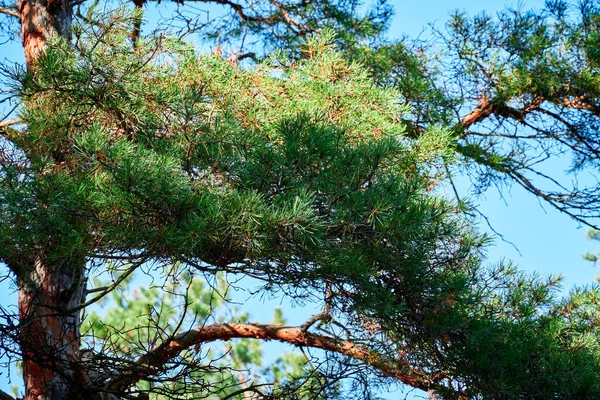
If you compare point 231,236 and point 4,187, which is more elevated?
point 4,187

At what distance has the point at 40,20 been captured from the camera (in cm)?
314

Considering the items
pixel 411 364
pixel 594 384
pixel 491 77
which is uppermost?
pixel 491 77

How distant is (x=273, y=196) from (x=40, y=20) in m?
1.59

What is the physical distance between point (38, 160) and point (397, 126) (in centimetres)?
111

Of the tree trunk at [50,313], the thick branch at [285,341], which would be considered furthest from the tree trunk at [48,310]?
the thick branch at [285,341]

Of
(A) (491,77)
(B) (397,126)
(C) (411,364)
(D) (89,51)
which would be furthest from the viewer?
(A) (491,77)

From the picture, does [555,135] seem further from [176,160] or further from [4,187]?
[4,187]

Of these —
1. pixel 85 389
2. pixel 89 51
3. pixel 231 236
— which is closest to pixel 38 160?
pixel 89 51

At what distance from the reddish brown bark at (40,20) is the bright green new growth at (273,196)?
71 centimetres

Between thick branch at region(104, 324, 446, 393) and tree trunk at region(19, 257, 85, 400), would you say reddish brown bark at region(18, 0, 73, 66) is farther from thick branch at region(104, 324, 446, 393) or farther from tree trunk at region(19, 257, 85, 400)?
thick branch at region(104, 324, 446, 393)

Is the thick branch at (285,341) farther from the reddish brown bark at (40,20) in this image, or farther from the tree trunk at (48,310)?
the reddish brown bark at (40,20)

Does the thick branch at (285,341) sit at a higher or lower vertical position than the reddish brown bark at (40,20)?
lower

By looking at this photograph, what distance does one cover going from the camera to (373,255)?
2291 mm

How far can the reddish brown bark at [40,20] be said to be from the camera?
309 centimetres
